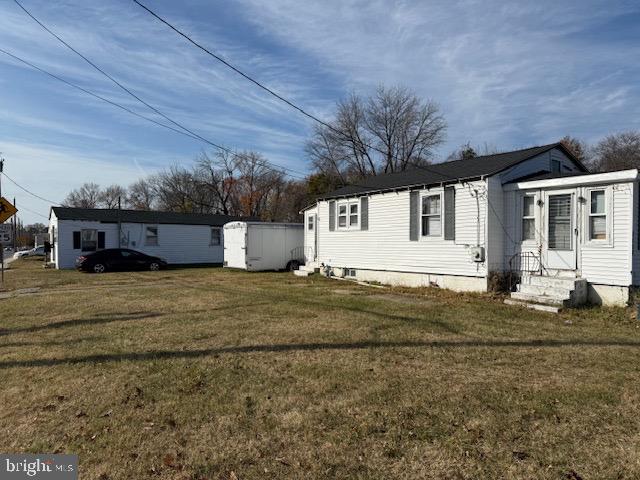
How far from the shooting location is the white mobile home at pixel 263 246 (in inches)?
845

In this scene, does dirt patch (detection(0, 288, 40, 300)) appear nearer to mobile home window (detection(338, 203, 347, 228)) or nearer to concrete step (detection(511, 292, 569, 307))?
mobile home window (detection(338, 203, 347, 228))

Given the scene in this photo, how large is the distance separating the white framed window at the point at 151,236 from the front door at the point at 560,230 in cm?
2349

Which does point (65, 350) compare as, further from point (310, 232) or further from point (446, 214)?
point (310, 232)

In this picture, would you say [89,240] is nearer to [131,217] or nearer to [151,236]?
[131,217]

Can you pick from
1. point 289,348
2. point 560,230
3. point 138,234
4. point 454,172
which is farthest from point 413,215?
point 138,234

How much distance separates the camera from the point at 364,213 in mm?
16797

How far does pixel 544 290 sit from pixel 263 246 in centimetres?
1373

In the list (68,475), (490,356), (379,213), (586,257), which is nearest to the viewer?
(68,475)

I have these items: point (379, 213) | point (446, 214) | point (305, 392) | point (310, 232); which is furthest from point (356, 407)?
point (310, 232)

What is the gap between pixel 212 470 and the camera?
10.4ft

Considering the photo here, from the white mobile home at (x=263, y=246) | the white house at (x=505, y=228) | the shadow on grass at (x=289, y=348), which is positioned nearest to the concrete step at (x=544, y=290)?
the white house at (x=505, y=228)

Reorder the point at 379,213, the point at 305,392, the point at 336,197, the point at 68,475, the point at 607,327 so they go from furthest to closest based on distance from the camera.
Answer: the point at 336,197, the point at 379,213, the point at 607,327, the point at 305,392, the point at 68,475

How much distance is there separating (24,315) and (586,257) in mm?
12715

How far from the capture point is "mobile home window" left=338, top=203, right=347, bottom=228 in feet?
58.2
